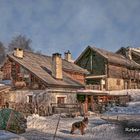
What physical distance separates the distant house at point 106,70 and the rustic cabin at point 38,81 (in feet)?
44.6

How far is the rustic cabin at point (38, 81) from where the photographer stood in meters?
28.4

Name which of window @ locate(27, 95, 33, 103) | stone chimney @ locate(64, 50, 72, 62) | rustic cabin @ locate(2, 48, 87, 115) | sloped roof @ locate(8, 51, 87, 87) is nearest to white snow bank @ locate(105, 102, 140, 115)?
rustic cabin @ locate(2, 48, 87, 115)

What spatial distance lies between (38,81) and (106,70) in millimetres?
19083

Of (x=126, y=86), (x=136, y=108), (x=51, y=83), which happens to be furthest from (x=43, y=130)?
(x=126, y=86)

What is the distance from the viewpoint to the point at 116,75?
4738 centimetres

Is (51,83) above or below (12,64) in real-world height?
below

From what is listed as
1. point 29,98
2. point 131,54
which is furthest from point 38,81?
point 131,54

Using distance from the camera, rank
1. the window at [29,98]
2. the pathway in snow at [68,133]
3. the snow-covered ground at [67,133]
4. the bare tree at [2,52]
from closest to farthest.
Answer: the snow-covered ground at [67,133] → the pathway in snow at [68,133] → the window at [29,98] → the bare tree at [2,52]

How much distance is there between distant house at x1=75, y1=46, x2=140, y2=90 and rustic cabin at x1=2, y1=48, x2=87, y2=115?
1358 cm

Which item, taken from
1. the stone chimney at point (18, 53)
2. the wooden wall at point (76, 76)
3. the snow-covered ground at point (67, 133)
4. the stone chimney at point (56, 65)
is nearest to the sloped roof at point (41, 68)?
the stone chimney at point (18, 53)

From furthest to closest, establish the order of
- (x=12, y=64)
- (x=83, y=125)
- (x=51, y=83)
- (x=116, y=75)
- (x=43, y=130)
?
(x=116, y=75)
(x=12, y=64)
(x=51, y=83)
(x=43, y=130)
(x=83, y=125)

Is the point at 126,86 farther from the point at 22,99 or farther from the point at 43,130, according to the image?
the point at 43,130

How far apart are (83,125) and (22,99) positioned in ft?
47.7

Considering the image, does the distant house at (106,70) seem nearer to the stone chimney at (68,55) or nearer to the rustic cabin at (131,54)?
the rustic cabin at (131,54)
